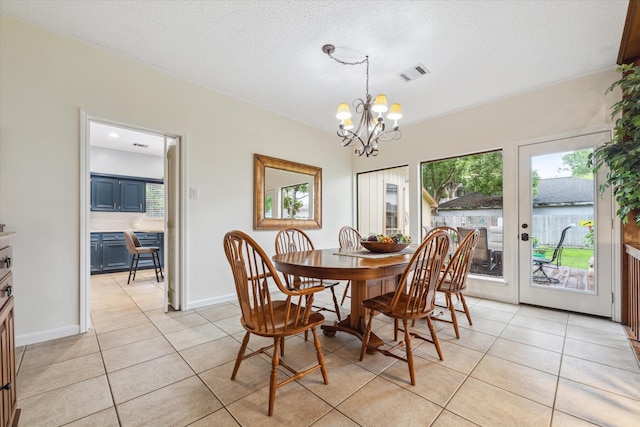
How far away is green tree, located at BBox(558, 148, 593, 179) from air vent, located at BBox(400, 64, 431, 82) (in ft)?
6.09

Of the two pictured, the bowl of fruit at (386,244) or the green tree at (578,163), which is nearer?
the bowl of fruit at (386,244)

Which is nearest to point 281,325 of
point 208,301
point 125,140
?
point 208,301

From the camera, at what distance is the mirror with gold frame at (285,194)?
3.75 meters

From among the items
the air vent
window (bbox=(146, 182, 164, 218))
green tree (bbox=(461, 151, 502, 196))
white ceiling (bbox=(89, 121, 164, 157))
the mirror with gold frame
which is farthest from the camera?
window (bbox=(146, 182, 164, 218))

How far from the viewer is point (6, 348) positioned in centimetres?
117

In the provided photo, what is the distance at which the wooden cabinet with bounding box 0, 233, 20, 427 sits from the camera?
43.6 inches

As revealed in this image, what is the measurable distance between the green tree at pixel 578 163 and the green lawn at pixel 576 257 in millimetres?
809

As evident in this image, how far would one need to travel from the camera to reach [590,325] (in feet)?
8.73

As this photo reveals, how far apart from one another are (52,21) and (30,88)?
576 mm

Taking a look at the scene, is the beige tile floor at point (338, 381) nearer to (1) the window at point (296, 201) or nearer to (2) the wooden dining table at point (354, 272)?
(2) the wooden dining table at point (354, 272)

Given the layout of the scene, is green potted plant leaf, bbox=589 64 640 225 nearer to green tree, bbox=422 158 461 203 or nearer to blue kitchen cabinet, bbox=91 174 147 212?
green tree, bbox=422 158 461 203

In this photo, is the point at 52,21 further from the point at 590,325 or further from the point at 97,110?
the point at 590,325

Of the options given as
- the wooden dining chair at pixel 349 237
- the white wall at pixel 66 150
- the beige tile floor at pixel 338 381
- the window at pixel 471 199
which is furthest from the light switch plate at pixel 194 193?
the window at pixel 471 199

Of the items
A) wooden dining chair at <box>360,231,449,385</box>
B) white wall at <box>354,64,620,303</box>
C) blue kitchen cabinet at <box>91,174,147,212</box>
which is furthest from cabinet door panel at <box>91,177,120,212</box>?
wooden dining chair at <box>360,231,449,385</box>
